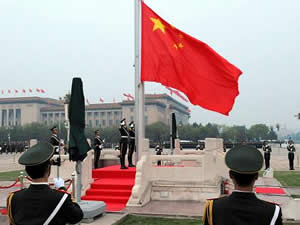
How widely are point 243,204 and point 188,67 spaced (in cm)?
815

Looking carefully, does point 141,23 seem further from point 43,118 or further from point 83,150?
point 43,118

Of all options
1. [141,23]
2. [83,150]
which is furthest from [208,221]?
[141,23]

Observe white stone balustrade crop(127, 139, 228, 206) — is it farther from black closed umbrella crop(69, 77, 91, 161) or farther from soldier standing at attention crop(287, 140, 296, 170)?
soldier standing at attention crop(287, 140, 296, 170)

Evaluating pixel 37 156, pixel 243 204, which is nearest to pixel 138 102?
pixel 37 156

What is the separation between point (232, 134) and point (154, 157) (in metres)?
90.3

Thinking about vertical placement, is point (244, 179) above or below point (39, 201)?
above

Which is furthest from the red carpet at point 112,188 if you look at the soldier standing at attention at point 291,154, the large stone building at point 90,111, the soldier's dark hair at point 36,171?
the large stone building at point 90,111

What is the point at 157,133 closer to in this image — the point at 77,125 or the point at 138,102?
the point at 138,102

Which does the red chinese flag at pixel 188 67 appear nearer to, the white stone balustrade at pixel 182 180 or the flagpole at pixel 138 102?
the flagpole at pixel 138 102

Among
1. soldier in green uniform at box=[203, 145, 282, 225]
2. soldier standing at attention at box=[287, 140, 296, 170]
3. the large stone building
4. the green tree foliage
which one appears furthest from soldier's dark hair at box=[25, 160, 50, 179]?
the large stone building

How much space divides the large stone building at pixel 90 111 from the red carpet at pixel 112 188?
295 ft

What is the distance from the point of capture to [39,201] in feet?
8.54

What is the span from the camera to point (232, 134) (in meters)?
97.2

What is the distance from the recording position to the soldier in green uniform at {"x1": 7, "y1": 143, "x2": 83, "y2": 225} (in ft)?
8.52
